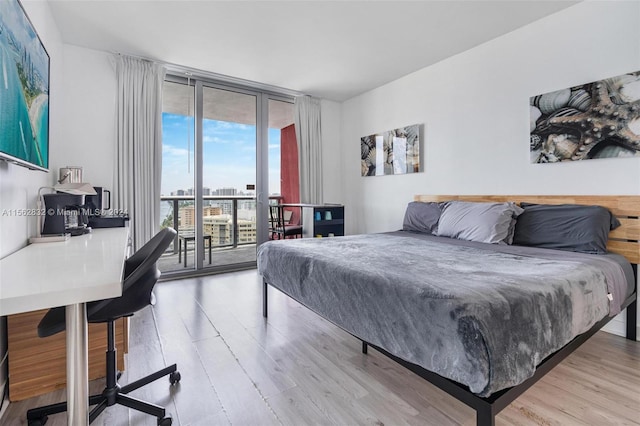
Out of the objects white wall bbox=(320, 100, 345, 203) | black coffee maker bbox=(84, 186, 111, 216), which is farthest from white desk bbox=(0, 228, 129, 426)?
white wall bbox=(320, 100, 345, 203)

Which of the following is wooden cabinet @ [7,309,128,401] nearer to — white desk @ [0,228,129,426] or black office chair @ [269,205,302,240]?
white desk @ [0,228,129,426]

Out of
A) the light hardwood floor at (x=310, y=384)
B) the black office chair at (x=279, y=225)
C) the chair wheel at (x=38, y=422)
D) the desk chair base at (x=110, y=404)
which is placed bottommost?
the light hardwood floor at (x=310, y=384)

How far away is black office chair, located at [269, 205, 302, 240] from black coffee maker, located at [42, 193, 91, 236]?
253cm

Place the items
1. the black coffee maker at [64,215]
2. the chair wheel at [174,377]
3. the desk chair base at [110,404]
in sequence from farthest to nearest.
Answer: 1. the black coffee maker at [64,215]
2. the chair wheel at [174,377]
3. the desk chair base at [110,404]

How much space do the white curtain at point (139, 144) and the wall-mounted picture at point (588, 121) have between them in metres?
4.00

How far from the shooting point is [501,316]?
1158 millimetres

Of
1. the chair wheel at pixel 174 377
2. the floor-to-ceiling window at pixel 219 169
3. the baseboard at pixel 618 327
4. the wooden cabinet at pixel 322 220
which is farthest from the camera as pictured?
the wooden cabinet at pixel 322 220

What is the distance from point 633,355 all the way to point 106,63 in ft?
17.6

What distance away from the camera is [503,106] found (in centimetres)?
310

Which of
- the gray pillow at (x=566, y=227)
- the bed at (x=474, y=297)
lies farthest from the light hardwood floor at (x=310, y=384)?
the gray pillow at (x=566, y=227)

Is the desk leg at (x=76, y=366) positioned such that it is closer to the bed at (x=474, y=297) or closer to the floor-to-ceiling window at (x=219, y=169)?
the bed at (x=474, y=297)

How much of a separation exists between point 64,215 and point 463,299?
104 inches

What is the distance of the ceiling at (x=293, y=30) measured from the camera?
2.67 meters

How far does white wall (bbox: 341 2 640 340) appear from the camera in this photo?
95.5 inches
